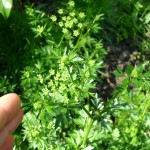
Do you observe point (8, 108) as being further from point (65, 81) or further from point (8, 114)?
point (65, 81)

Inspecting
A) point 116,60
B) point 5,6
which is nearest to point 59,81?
point 5,6

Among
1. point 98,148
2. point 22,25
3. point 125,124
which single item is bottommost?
point 98,148

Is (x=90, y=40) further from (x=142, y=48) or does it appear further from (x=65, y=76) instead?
(x=142, y=48)

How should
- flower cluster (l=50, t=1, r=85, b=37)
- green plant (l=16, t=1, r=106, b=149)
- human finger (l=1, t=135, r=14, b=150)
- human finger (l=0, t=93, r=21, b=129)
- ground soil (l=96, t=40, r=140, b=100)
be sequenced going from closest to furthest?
human finger (l=0, t=93, r=21, b=129), human finger (l=1, t=135, r=14, b=150), green plant (l=16, t=1, r=106, b=149), flower cluster (l=50, t=1, r=85, b=37), ground soil (l=96, t=40, r=140, b=100)

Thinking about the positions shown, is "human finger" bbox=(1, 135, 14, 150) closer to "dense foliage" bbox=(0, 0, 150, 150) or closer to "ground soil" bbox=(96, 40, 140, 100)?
"dense foliage" bbox=(0, 0, 150, 150)

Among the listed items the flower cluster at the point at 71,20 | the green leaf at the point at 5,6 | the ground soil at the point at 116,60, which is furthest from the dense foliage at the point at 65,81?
the green leaf at the point at 5,6

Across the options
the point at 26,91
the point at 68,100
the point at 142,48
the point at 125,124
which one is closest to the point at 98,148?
the point at 125,124

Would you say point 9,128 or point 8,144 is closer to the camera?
point 9,128

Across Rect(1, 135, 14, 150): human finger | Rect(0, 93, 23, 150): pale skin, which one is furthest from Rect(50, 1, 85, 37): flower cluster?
Rect(0, 93, 23, 150): pale skin
